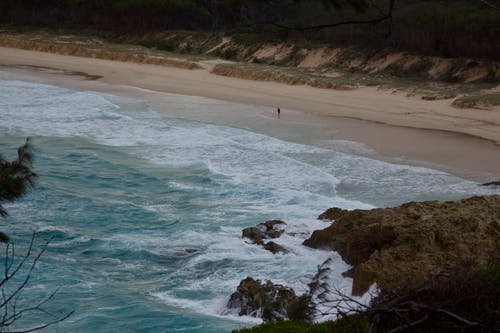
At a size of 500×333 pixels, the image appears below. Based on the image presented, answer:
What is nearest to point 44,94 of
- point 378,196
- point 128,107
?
point 128,107

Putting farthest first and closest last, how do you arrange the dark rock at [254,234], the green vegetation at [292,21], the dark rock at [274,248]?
1. the green vegetation at [292,21]
2. the dark rock at [254,234]
3. the dark rock at [274,248]

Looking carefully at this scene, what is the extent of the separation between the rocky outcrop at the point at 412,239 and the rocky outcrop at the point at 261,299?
90cm

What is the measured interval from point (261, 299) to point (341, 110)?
1732 centimetres

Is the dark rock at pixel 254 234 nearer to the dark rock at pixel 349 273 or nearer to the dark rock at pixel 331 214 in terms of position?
the dark rock at pixel 331 214

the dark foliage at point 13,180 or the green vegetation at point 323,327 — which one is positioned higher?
the dark foliage at point 13,180

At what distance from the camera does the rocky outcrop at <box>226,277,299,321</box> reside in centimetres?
1025

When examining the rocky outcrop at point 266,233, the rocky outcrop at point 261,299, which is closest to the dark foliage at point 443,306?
the rocky outcrop at point 261,299

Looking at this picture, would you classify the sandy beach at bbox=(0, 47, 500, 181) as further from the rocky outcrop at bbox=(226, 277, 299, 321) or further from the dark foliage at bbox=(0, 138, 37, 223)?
the dark foliage at bbox=(0, 138, 37, 223)

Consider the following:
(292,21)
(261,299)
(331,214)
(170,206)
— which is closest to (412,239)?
(261,299)

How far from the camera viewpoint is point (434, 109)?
85.1ft

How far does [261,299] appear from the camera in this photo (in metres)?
10.5

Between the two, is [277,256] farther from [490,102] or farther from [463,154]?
[490,102]

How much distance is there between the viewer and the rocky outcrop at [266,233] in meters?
13.0

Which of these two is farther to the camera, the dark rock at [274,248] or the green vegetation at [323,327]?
the dark rock at [274,248]
